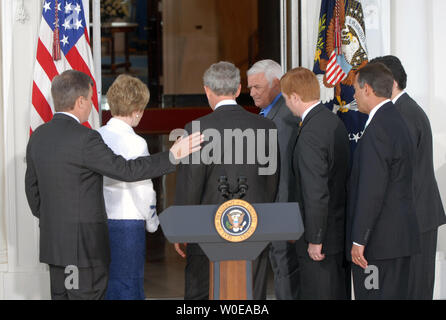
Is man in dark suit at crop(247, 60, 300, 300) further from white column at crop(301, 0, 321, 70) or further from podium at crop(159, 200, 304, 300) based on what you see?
podium at crop(159, 200, 304, 300)

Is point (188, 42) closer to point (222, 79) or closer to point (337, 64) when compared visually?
point (337, 64)

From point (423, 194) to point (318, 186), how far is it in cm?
71

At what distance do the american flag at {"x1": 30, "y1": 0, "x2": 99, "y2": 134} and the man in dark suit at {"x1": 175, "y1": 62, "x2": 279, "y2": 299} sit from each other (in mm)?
1491

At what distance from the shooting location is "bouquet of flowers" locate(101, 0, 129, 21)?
15875 mm

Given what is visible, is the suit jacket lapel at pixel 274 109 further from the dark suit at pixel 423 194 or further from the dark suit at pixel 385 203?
the dark suit at pixel 385 203

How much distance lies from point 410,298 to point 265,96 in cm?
176

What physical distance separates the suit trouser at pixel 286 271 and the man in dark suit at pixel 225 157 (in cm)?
84

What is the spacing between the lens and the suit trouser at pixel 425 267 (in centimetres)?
420

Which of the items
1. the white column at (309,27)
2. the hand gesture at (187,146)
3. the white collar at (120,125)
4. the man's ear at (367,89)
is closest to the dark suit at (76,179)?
the hand gesture at (187,146)

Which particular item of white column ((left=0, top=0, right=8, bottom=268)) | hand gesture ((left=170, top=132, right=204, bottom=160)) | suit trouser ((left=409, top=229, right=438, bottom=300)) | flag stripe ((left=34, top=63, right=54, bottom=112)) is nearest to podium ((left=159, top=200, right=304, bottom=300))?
hand gesture ((left=170, top=132, right=204, bottom=160))

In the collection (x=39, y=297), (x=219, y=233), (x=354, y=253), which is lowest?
(x=39, y=297)

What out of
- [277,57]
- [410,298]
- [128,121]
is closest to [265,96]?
[128,121]

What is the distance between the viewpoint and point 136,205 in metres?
3.97
